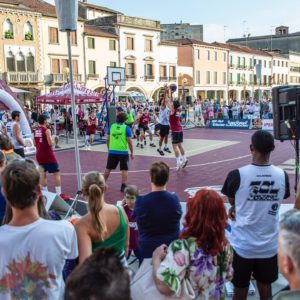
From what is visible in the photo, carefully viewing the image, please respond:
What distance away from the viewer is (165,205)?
3639mm

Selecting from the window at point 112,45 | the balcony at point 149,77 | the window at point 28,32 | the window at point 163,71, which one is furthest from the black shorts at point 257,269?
the window at point 163,71

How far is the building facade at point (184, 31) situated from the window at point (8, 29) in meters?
48.5

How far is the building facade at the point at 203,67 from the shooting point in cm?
5712

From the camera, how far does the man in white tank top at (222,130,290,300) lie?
3.69m

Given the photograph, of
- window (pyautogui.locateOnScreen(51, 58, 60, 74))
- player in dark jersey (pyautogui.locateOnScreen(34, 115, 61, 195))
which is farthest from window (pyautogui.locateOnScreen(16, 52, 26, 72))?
player in dark jersey (pyautogui.locateOnScreen(34, 115, 61, 195))

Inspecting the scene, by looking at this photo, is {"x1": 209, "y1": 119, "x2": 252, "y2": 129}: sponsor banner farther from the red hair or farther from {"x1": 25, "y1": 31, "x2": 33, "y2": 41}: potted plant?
the red hair

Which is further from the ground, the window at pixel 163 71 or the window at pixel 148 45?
the window at pixel 148 45

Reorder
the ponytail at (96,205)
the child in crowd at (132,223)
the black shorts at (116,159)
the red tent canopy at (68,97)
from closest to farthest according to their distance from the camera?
the ponytail at (96,205), the child in crowd at (132,223), the black shorts at (116,159), the red tent canopy at (68,97)

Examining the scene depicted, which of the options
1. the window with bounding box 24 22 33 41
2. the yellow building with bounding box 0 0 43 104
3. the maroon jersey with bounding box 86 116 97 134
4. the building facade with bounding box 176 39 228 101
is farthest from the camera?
the building facade with bounding box 176 39 228 101

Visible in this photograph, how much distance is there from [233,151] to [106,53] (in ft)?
109

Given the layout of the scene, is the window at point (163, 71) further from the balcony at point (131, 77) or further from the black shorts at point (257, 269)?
the black shorts at point (257, 269)

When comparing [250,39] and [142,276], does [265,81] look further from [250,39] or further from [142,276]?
[142,276]

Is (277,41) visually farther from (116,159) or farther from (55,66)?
(116,159)

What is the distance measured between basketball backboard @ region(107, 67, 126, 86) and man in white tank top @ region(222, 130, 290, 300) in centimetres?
1755
